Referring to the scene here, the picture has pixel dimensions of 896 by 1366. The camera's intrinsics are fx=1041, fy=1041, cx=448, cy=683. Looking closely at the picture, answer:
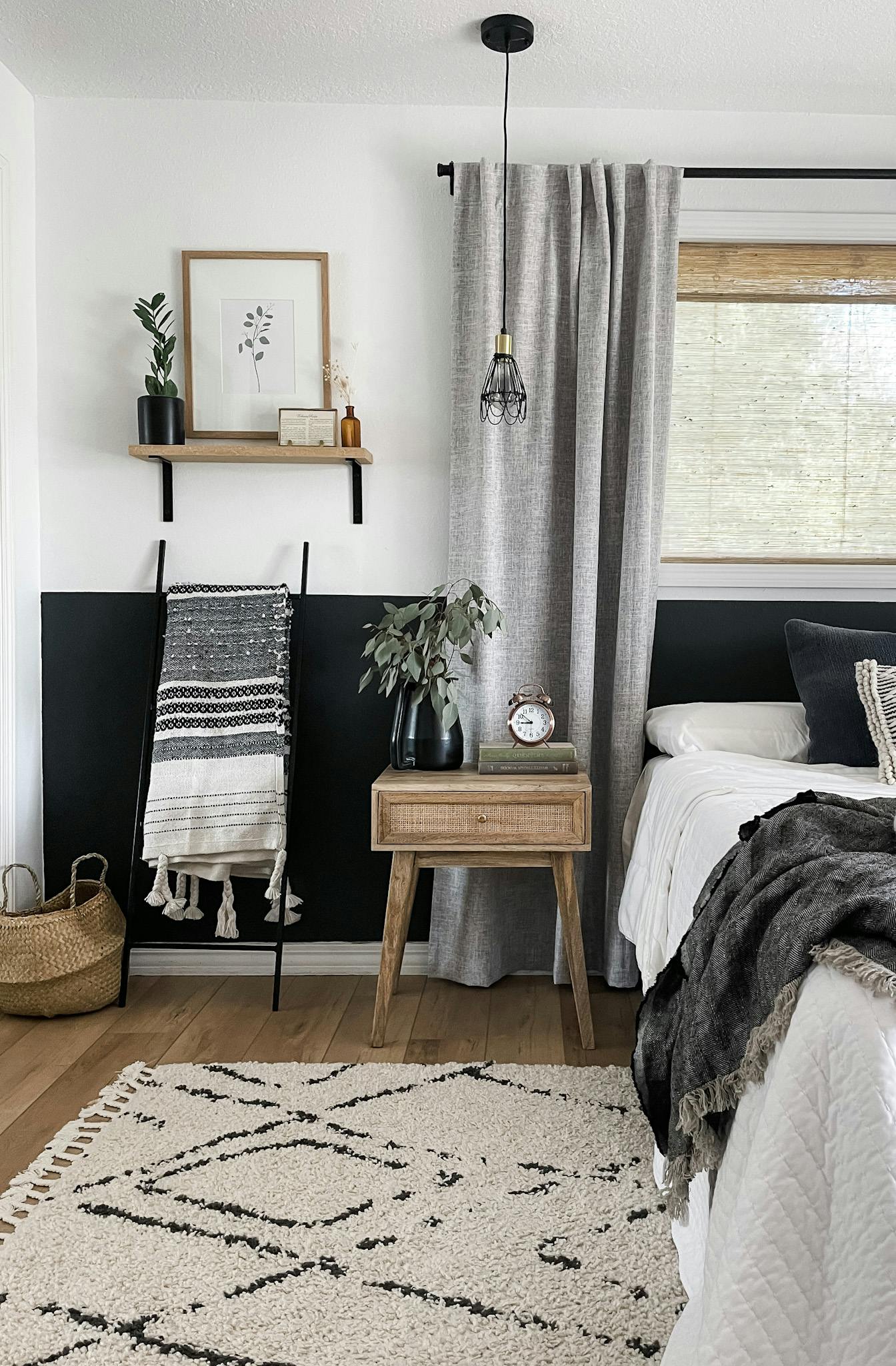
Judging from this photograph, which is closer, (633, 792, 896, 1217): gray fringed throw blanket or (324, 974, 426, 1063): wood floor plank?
(633, 792, 896, 1217): gray fringed throw blanket

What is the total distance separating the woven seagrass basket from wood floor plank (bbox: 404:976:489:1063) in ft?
2.85

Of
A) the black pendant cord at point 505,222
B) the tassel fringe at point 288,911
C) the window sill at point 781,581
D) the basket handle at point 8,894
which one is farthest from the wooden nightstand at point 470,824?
the black pendant cord at point 505,222

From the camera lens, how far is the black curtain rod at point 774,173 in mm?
2949

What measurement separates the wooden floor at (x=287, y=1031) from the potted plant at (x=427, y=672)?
69 centimetres

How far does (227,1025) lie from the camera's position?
277cm

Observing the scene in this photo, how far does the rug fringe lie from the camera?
187 cm

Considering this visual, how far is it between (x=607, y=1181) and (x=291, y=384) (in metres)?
2.26

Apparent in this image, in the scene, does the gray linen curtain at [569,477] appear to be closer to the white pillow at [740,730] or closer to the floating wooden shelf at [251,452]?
the white pillow at [740,730]

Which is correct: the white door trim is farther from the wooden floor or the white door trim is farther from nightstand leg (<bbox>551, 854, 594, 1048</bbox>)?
nightstand leg (<bbox>551, 854, 594, 1048</bbox>)

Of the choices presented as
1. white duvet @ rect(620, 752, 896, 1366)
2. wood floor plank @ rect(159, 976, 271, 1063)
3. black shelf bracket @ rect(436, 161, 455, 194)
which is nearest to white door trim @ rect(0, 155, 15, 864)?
wood floor plank @ rect(159, 976, 271, 1063)

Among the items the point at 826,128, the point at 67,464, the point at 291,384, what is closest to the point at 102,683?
the point at 67,464

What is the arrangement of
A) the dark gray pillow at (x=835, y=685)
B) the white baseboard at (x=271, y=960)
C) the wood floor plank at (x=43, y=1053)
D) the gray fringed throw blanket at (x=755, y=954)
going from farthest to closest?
the white baseboard at (x=271, y=960), the dark gray pillow at (x=835, y=685), the wood floor plank at (x=43, y=1053), the gray fringed throw blanket at (x=755, y=954)

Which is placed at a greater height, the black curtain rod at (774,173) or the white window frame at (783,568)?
the black curtain rod at (774,173)

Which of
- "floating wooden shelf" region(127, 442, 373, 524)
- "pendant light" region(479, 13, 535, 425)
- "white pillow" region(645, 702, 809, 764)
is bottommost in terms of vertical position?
"white pillow" region(645, 702, 809, 764)
